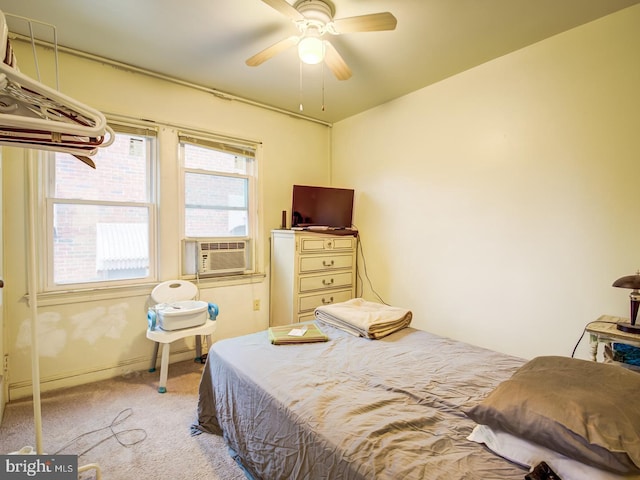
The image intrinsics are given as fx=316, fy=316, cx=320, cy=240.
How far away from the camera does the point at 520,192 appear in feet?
7.64

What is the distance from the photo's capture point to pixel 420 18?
1949mm

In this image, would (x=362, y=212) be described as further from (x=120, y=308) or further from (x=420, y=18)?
(x=120, y=308)

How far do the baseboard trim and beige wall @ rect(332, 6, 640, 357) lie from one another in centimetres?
222

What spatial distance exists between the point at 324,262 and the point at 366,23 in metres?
2.11

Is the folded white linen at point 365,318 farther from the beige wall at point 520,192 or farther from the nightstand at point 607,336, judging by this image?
the nightstand at point 607,336

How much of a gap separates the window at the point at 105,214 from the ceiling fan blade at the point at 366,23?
1823 millimetres

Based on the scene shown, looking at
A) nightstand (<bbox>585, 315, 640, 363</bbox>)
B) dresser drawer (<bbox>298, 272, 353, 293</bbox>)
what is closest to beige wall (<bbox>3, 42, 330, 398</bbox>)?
Answer: dresser drawer (<bbox>298, 272, 353, 293</bbox>)

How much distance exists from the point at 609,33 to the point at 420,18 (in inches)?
45.6

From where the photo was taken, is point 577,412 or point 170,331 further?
point 170,331

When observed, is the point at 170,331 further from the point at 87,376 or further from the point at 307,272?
the point at 307,272

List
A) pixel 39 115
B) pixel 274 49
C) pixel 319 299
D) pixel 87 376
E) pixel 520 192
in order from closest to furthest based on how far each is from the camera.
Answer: pixel 39 115, pixel 274 49, pixel 520 192, pixel 87 376, pixel 319 299

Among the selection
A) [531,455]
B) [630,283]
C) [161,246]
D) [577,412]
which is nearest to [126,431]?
[161,246]

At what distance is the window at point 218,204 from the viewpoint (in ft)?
9.64

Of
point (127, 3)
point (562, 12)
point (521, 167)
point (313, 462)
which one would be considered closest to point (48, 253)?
point (127, 3)
